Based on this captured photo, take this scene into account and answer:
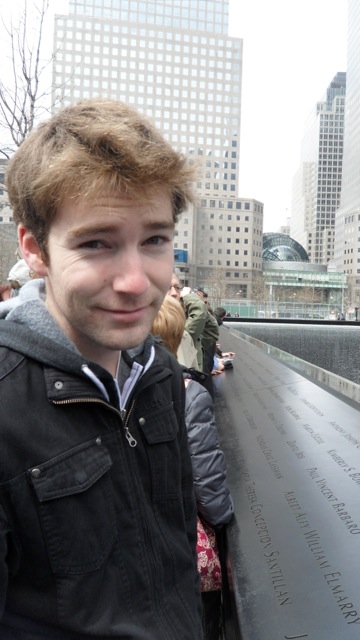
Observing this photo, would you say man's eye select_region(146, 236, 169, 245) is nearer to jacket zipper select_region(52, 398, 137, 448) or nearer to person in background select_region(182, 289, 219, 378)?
jacket zipper select_region(52, 398, 137, 448)

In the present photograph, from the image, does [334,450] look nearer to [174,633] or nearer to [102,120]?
[174,633]

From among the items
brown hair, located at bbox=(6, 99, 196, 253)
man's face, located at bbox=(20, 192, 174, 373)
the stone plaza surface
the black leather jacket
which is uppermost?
brown hair, located at bbox=(6, 99, 196, 253)

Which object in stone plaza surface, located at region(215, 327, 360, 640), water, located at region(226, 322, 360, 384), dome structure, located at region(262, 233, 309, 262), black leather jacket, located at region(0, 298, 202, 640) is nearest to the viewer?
black leather jacket, located at region(0, 298, 202, 640)

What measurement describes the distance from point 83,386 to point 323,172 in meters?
178

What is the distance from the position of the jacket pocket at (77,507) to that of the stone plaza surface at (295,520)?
0.86 meters

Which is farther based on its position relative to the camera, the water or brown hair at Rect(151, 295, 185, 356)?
the water

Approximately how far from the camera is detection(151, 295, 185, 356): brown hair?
9.37ft

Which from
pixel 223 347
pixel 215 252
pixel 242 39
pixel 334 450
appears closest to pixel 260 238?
pixel 215 252

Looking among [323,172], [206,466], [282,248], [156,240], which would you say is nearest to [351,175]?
[282,248]

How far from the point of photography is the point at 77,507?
989mm

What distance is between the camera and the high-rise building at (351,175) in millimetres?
102562

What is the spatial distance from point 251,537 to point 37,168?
1.79 meters

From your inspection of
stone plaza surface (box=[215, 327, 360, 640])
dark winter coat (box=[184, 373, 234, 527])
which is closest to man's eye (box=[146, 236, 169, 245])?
stone plaza surface (box=[215, 327, 360, 640])

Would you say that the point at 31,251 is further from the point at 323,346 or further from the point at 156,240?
the point at 323,346
